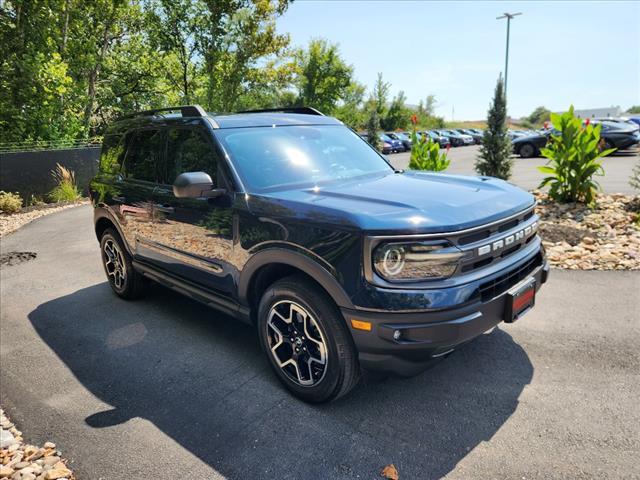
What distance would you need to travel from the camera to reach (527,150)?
2080 centimetres

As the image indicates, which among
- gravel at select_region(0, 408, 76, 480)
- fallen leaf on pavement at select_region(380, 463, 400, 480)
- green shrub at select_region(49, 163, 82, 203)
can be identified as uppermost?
green shrub at select_region(49, 163, 82, 203)

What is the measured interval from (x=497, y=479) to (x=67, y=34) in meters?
20.0

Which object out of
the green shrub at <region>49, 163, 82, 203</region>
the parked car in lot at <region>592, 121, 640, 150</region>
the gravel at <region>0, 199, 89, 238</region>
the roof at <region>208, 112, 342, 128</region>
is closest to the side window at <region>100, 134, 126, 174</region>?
the roof at <region>208, 112, 342, 128</region>

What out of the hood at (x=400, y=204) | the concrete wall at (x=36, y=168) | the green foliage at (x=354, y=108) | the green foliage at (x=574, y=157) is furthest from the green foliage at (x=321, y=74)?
the hood at (x=400, y=204)

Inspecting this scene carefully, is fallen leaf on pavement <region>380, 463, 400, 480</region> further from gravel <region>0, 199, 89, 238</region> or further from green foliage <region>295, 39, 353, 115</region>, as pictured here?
green foliage <region>295, 39, 353, 115</region>

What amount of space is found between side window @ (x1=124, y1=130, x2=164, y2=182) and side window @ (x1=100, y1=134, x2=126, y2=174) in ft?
0.62

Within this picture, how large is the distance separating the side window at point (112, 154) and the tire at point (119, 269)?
69cm

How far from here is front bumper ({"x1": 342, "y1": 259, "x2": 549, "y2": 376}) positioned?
2395mm

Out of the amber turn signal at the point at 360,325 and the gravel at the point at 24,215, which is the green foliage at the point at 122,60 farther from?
the amber turn signal at the point at 360,325

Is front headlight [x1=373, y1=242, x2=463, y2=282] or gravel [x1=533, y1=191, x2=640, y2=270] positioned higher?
front headlight [x1=373, y1=242, x2=463, y2=282]

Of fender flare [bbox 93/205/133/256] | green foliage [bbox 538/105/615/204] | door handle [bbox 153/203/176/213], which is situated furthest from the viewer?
green foliage [bbox 538/105/615/204]

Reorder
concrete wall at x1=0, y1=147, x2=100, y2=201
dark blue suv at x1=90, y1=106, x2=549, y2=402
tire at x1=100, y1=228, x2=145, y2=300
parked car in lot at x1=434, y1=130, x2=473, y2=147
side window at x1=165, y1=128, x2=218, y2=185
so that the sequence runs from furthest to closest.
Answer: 1. parked car in lot at x1=434, y1=130, x2=473, y2=147
2. concrete wall at x1=0, y1=147, x2=100, y2=201
3. tire at x1=100, y1=228, x2=145, y2=300
4. side window at x1=165, y1=128, x2=218, y2=185
5. dark blue suv at x1=90, y1=106, x2=549, y2=402

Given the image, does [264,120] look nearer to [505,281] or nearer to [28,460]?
[505,281]

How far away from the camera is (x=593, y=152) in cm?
719
